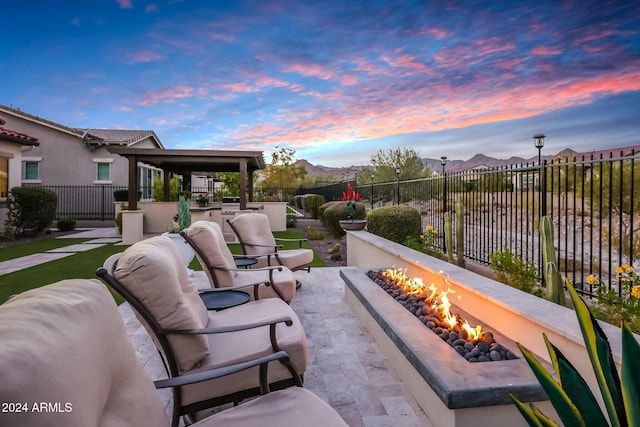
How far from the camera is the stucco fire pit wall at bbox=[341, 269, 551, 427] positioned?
6.50ft

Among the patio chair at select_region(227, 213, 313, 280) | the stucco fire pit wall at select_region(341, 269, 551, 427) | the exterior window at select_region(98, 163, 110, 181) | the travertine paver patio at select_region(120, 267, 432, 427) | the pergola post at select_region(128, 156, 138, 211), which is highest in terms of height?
the exterior window at select_region(98, 163, 110, 181)

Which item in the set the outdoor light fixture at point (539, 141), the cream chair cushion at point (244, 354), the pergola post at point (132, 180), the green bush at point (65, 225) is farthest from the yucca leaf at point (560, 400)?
the green bush at point (65, 225)

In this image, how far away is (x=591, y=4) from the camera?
5766 mm

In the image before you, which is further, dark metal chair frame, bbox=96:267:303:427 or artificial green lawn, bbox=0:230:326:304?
artificial green lawn, bbox=0:230:326:304

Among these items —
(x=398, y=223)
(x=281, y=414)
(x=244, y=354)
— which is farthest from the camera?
(x=398, y=223)

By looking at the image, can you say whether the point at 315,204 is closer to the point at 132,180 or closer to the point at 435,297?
the point at 132,180

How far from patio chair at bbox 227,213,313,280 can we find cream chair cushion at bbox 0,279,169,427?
409 centimetres

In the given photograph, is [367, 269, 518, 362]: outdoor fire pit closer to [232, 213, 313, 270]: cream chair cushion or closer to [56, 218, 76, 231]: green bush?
[232, 213, 313, 270]: cream chair cushion

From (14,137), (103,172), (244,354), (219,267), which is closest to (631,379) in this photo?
(244,354)

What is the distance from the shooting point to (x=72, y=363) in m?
1.00

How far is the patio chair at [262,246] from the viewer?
18.5ft

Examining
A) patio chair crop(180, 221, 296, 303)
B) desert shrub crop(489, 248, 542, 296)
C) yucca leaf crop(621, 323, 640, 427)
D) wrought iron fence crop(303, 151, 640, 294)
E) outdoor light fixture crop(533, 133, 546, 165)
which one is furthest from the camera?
outdoor light fixture crop(533, 133, 546, 165)

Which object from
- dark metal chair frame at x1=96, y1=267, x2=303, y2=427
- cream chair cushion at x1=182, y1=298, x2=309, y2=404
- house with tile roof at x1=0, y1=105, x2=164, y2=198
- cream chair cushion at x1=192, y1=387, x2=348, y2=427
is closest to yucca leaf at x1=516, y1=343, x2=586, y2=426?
cream chair cushion at x1=192, y1=387, x2=348, y2=427

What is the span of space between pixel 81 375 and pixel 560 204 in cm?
548
